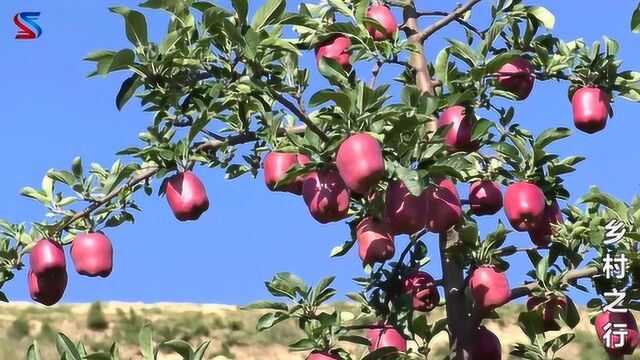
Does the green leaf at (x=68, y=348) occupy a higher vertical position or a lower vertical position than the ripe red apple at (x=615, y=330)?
lower

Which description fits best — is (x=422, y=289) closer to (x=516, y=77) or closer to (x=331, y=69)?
(x=516, y=77)

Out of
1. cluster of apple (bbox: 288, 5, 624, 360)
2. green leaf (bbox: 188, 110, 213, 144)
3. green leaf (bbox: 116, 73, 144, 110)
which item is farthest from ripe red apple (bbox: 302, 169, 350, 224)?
green leaf (bbox: 116, 73, 144, 110)

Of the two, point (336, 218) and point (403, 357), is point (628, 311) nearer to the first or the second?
point (403, 357)

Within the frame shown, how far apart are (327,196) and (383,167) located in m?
0.23

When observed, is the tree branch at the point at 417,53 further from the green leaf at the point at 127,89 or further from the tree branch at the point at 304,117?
the green leaf at the point at 127,89

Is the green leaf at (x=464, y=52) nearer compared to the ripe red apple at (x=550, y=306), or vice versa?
the green leaf at (x=464, y=52)

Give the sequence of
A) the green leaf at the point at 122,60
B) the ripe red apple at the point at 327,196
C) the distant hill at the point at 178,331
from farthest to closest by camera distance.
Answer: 1. the distant hill at the point at 178,331
2. the ripe red apple at the point at 327,196
3. the green leaf at the point at 122,60

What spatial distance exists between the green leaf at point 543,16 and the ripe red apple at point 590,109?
10.8 inches

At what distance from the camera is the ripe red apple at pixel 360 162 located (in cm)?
348

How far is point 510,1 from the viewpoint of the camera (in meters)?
4.74

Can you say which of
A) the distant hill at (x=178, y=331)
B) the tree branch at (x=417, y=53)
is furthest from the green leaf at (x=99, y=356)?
the distant hill at (x=178, y=331)

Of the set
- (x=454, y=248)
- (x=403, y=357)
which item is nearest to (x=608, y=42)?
(x=454, y=248)

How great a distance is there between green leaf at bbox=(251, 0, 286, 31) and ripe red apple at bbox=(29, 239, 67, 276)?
3.50 feet

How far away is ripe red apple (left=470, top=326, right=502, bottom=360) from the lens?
174 inches
